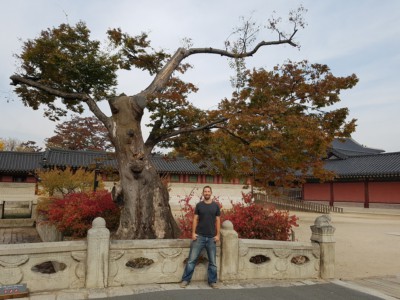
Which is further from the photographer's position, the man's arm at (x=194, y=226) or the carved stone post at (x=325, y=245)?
the carved stone post at (x=325, y=245)

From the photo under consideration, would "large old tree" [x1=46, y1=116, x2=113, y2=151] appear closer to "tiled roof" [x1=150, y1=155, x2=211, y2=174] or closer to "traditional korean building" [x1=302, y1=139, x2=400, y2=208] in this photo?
"tiled roof" [x1=150, y1=155, x2=211, y2=174]

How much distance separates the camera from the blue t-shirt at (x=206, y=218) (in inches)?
265

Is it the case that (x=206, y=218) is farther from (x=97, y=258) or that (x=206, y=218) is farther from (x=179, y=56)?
(x=179, y=56)

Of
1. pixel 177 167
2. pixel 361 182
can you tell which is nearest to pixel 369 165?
pixel 361 182

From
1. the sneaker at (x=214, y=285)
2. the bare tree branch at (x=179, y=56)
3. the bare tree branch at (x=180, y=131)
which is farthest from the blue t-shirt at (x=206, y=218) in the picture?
the bare tree branch at (x=179, y=56)

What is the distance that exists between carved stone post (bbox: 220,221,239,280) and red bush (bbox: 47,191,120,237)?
508 cm

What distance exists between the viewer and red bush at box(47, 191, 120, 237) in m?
10.4

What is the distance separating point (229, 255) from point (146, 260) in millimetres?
1897

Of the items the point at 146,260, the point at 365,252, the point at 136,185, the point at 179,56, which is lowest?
the point at 365,252

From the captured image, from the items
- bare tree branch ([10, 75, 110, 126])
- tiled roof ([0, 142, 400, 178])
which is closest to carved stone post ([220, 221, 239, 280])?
bare tree branch ([10, 75, 110, 126])

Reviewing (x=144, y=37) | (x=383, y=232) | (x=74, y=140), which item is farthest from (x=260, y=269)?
(x=74, y=140)

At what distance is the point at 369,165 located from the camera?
32750 mm

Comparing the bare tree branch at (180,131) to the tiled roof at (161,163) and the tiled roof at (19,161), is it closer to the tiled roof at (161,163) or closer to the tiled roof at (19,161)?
the tiled roof at (161,163)

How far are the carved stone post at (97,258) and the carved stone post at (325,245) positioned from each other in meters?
4.95
